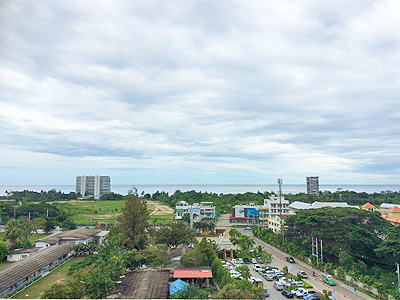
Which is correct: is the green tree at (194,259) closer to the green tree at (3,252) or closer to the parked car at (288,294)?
the parked car at (288,294)

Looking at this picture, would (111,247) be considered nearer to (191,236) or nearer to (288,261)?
(191,236)

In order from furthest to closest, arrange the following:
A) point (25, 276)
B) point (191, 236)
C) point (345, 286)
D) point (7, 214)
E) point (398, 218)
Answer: point (7, 214) < point (398, 218) < point (191, 236) < point (345, 286) < point (25, 276)

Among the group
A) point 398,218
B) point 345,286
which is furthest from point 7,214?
point 398,218

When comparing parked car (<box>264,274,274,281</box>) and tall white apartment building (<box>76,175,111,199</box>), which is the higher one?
tall white apartment building (<box>76,175,111,199</box>)

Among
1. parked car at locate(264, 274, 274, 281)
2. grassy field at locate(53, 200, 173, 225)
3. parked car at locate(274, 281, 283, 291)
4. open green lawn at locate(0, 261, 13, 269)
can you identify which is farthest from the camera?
grassy field at locate(53, 200, 173, 225)

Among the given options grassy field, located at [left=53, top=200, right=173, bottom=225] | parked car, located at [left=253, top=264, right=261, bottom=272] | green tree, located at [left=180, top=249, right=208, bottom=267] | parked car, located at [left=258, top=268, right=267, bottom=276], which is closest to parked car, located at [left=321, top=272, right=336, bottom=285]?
parked car, located at [left=258, top=268, right=267, bottom=276]

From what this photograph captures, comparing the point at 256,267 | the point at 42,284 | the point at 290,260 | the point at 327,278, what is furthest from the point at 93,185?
the point at 327,278

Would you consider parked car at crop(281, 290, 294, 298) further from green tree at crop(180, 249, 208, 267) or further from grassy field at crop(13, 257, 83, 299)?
grassy field at crop(13, 257, 83, 299)
